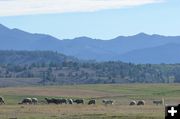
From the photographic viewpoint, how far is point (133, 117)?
155 feet

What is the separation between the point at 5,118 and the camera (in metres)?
47.0

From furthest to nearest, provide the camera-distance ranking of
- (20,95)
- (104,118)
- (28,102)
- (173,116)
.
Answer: (20,95)
(28,102)
(104,118)
(173,116)

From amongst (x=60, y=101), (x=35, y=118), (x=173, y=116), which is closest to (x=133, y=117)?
(x=35, y=118)

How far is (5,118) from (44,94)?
94.2m

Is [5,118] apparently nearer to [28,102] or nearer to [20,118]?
[20,118]

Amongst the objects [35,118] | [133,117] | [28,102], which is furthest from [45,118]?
[28,102]

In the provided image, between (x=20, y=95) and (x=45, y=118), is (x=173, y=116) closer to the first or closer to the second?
(x=45, y=118)

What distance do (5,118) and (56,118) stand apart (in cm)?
420

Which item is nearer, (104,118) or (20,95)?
(104,118)

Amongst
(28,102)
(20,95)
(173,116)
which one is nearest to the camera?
(173,116)

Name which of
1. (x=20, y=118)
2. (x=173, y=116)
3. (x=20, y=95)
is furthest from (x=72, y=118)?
(x=20, y=95)

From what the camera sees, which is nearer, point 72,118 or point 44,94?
point 72,118

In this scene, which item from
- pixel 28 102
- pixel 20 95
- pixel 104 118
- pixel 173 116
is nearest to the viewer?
pixel 173 116

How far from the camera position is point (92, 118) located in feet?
152
